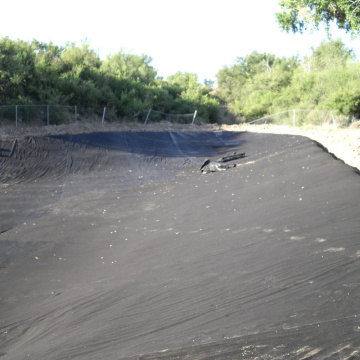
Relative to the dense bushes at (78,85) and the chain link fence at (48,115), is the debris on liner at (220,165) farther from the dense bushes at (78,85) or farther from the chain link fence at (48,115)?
the dense bushes at (78,85)

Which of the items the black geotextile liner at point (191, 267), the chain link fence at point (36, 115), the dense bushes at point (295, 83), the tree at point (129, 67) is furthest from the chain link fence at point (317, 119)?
the tree at point (129, 67)

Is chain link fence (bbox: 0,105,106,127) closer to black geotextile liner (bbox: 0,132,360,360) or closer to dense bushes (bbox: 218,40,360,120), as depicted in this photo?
black geotextile liner (bbox: 0,132,360,360)

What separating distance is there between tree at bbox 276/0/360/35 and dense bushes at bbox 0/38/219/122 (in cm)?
1271

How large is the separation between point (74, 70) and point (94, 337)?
85.0 ft

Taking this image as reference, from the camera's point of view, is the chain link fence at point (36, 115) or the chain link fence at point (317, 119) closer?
the chain link fence at point (36, 115)

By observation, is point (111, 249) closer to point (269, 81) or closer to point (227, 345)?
point (227, 345)

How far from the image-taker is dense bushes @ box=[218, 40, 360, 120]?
29547mm

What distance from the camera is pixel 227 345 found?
443cm

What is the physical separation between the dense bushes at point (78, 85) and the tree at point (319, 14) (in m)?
12.7

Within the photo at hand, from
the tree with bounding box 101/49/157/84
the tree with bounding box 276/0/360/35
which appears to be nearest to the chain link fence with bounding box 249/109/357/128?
the tree with bounding box 276/0/360/35

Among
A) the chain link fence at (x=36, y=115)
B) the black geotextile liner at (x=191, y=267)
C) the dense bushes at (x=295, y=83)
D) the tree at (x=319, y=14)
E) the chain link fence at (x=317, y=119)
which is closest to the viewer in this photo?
the black geotextile liner at (x=191, y=267)

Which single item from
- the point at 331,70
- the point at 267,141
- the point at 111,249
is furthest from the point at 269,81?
the point at 111,249

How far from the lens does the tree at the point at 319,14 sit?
17500 mm

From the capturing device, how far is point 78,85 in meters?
28.1
